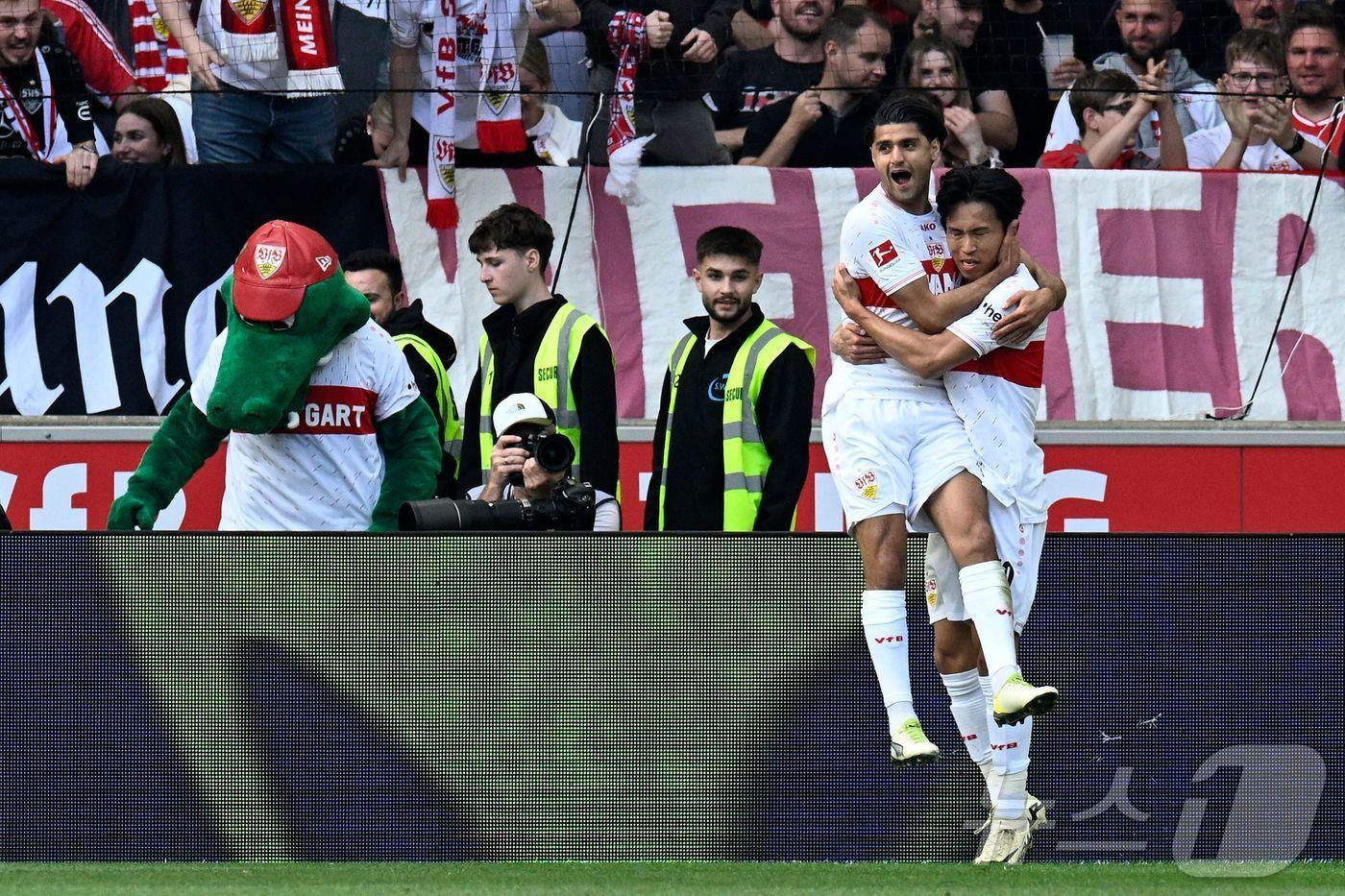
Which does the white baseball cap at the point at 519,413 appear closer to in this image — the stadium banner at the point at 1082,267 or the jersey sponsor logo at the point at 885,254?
the jersey sponsor logo at the point at 885,254

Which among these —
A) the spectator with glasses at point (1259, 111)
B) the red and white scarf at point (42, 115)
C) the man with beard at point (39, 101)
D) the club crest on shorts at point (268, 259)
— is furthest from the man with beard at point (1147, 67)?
the club crest on shorts at point (268, 259)

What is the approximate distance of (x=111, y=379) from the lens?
29.9 ft

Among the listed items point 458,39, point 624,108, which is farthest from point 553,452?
point 458,39

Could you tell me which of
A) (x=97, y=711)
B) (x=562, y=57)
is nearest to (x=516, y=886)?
(x=97, y=711)

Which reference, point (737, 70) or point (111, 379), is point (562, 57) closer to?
point (737, 70)

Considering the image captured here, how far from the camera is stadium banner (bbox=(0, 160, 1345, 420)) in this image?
916cm

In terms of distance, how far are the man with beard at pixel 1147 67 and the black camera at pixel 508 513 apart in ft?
13.2

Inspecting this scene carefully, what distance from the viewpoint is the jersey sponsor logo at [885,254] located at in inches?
223

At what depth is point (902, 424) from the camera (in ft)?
18.7

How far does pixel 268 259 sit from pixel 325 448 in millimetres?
582

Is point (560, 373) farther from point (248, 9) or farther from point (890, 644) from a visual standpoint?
point (248, 9)

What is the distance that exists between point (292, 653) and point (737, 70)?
4.98 m

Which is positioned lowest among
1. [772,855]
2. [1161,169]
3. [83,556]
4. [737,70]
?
[772,855]

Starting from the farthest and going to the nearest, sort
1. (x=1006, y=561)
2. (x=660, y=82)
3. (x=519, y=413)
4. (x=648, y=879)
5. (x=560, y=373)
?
(x=660, y=82) → (x=560, y=373) → (x=519, y=413) → (x=1006, y=561) → (x=648, y=879)
